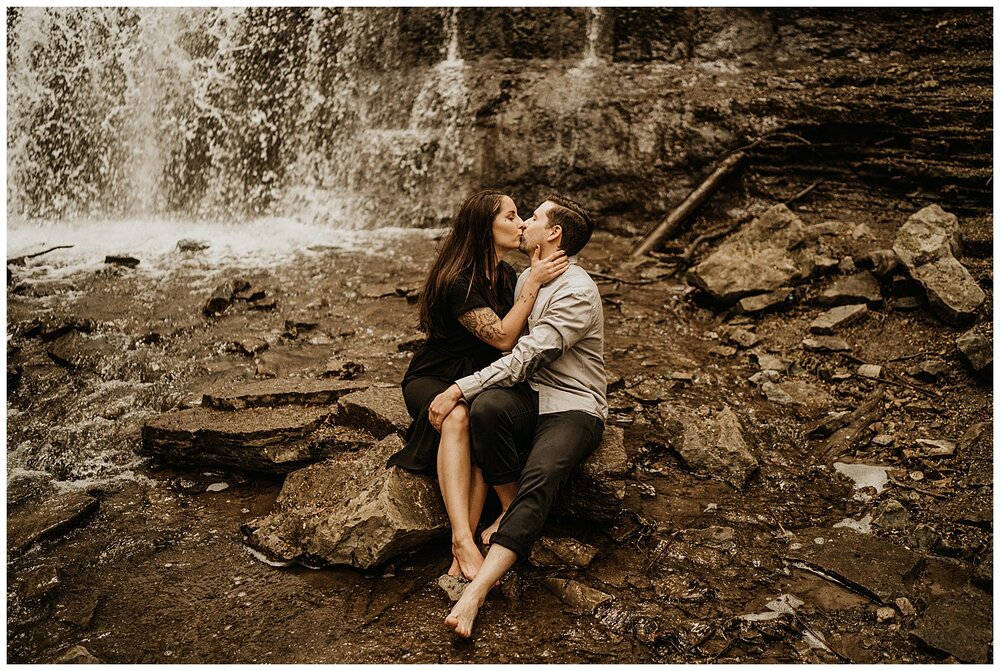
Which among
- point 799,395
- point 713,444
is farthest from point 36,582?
point 799,395

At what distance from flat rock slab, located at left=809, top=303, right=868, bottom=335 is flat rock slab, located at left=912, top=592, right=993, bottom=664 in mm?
2984

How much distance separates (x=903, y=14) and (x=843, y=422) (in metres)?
6.50

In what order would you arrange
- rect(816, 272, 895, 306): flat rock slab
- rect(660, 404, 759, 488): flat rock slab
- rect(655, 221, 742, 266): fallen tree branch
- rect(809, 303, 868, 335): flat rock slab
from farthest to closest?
rect(655, 221, 742, 266): fallen tree branch → rect(816, 272, 895, 306): flat rock slab → rect(809, 303, 868, 335): flat rock slab → rect(660, 404, 759, 488): flat rock slab

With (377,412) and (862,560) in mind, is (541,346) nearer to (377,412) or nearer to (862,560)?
(377,412)

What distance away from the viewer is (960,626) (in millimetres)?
3064

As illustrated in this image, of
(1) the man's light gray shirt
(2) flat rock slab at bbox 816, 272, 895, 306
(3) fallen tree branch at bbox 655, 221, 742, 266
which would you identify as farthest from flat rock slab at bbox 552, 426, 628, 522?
(3) fallen tree branch at bbox 655, 221, 742, 266

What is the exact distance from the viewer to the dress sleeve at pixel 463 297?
377 cm

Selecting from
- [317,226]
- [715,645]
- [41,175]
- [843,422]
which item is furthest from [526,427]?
[41,175]

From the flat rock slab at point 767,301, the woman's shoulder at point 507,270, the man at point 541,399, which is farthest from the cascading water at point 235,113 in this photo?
the man at point 541,399

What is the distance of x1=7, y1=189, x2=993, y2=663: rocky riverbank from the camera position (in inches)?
126

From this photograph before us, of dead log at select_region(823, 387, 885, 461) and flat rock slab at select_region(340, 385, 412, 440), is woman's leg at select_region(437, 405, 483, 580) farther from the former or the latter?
dead log at select_region(823, 387, 885, 461)

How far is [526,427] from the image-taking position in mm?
3639

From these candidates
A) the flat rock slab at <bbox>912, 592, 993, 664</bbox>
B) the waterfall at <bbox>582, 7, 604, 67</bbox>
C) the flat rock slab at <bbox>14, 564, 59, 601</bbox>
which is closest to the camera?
the flat rock slab at <bbox>912, 592, 993, 664</bbox>

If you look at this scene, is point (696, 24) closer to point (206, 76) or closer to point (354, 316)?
point (354, 316)
